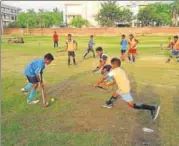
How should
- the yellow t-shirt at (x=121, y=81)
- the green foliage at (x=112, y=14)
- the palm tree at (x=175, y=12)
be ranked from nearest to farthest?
the yellow t-shirt at (x=121, y=81), the green foliage at (x=112, y=14), the palm tree at (x=175, y=12)

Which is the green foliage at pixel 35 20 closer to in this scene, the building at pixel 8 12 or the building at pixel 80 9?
the building at pixel 80 9

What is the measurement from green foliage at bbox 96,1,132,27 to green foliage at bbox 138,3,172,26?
340 centimetres

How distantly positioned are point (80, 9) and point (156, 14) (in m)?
28.2

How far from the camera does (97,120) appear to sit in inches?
277

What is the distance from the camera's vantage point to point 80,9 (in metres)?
93.1

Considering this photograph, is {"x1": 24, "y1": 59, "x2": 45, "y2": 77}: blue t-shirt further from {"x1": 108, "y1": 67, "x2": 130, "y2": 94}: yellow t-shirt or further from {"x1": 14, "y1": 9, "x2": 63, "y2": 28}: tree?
{"x1": 14, "y1": 9, "x2": 63, "y2": 28}: tree

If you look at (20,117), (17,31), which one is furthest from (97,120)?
(17,31)

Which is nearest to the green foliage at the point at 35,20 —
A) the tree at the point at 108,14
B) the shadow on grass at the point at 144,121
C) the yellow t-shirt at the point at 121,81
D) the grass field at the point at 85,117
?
the tree at the point at 108,14

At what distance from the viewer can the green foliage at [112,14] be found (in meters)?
73.1

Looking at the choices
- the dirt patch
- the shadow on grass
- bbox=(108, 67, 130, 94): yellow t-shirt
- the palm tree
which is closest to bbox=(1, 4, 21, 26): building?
the palm tree

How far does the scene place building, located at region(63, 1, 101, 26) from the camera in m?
91.5

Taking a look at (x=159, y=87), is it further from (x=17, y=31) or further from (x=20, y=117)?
(x=17, y=31)

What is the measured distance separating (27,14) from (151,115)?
7888 centimetres

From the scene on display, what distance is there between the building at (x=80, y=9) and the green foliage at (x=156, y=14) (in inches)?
822
